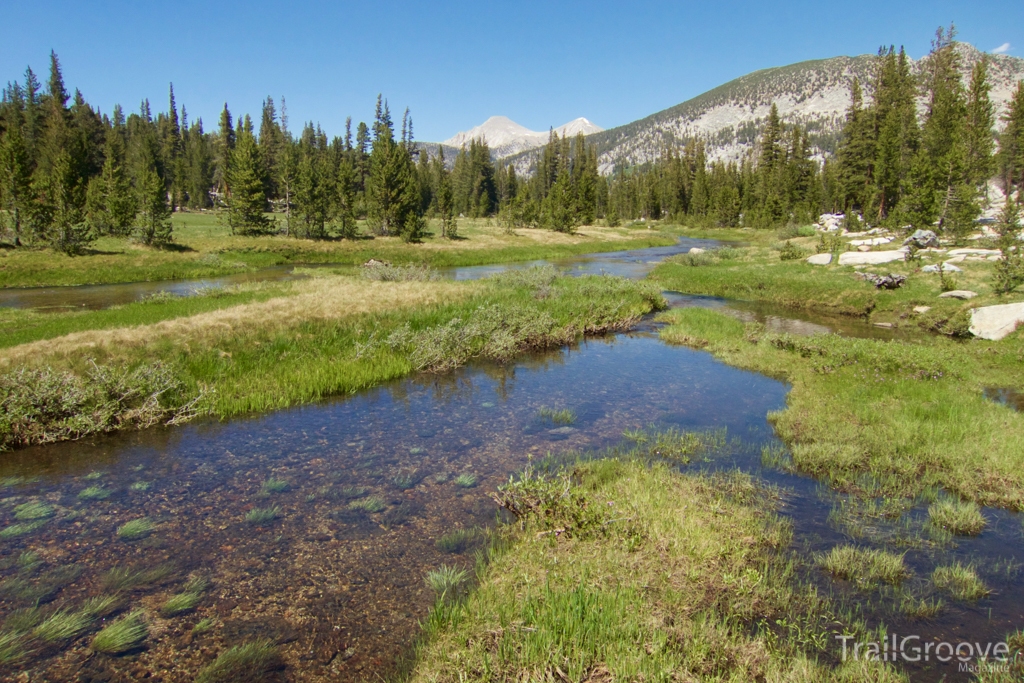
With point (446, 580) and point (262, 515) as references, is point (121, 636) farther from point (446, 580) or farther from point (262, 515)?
point (446, 580)

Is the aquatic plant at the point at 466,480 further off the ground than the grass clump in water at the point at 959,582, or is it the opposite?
the aquatic plant at the point at 466,480

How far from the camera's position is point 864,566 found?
22.6ft

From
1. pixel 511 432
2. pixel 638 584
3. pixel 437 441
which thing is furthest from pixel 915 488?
pixel 437 441

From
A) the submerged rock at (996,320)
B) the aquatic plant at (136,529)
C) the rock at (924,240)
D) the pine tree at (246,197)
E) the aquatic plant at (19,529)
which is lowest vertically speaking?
the aquatic plant at (136,529)

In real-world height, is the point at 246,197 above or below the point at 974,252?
above

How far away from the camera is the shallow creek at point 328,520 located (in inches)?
229

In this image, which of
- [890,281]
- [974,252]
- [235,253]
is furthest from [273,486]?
[235,253]

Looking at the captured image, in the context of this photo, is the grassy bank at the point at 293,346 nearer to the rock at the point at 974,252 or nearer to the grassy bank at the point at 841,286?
the grassy bank at the point at 841,286

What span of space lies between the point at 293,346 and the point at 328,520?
31.5 ft

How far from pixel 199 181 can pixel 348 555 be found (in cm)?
10744

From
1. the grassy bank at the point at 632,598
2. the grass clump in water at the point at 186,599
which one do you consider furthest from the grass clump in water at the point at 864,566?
the grass clump in water at the point at 186,599

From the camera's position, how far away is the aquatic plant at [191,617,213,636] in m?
5.81

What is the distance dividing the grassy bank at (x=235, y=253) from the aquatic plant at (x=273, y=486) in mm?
39056

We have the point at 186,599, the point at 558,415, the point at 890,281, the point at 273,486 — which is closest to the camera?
the point at 186,599
